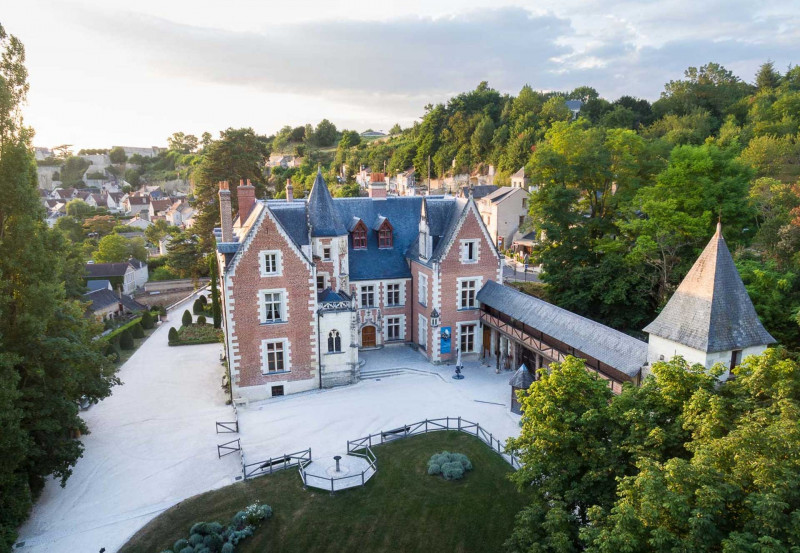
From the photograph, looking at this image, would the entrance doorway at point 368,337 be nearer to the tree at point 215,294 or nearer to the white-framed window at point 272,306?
the white-framed window at point 272,306

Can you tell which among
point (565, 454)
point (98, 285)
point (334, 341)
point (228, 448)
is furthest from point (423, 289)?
point (98, 285)

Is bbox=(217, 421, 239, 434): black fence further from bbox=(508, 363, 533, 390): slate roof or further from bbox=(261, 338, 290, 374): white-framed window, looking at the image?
bbox=(508, 363, 533, 390): slate roof

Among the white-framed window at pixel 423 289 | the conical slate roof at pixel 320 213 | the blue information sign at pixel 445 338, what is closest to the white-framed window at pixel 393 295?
the white-framed window at pixel 423 289

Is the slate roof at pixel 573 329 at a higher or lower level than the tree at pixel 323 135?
lower

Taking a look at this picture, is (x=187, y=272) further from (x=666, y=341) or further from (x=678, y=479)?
(x=678, y=479)

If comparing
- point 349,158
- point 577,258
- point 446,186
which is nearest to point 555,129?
point 577,258

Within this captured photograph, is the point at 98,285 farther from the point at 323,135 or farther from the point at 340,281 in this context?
the point at 323,135

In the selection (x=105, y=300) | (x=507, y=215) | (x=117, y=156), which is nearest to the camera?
(x=105, y=300)
